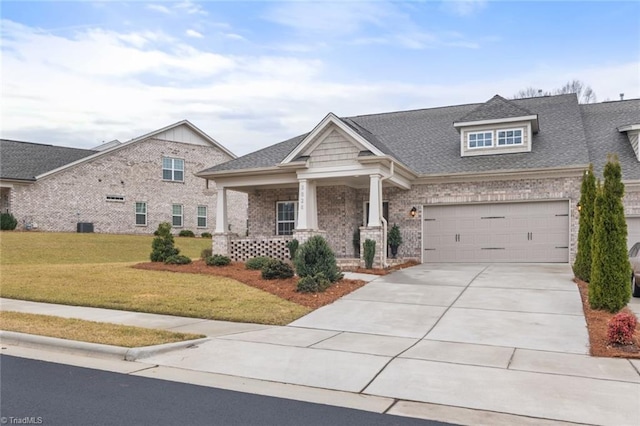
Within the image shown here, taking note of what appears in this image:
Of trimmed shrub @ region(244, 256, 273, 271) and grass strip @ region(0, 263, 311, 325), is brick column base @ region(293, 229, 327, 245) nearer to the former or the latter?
trimmed shrub @ region(244, 256, 273, 271)

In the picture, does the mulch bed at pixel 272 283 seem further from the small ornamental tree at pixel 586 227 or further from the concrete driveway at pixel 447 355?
the small ornamental tree at pixel 586 227

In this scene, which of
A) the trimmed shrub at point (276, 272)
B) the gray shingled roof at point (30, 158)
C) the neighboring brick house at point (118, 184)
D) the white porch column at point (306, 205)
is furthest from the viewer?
the neighboring brick house at point (118, 184)

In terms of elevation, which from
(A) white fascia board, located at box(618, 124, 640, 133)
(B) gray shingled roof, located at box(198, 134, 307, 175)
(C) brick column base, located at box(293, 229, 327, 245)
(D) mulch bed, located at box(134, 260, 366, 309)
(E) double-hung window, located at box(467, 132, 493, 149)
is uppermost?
(A) white fascia board, located at box(618, 124, 640, 133)

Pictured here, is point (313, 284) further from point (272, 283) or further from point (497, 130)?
point (497, 130)

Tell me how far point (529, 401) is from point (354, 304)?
6149 mm

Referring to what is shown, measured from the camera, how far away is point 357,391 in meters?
6.11

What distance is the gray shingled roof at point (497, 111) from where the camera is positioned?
64.9 ft

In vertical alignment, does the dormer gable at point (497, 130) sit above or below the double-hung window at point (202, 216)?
above

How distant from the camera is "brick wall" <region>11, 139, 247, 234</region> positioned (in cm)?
2877

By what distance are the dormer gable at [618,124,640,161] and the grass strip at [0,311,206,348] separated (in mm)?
17314

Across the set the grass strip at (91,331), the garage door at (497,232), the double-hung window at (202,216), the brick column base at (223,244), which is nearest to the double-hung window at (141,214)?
the double-hung window at (202,216)

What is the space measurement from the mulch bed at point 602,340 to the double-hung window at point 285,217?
12.2m

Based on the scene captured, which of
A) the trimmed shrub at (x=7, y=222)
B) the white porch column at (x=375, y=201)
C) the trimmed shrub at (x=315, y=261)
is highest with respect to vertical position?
the white porch column at (x=375, y=201)

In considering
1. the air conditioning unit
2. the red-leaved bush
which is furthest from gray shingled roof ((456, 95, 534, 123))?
the air conditioning unit
